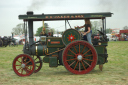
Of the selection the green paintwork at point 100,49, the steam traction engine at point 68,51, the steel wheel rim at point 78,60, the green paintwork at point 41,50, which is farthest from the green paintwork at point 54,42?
the green paintwork at point 100,49

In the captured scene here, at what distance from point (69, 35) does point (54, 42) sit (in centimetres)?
54

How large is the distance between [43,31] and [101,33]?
1833mm

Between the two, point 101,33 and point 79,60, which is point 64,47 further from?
point 101,33

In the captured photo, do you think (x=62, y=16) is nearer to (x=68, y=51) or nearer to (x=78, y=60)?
(x=68, y=51)

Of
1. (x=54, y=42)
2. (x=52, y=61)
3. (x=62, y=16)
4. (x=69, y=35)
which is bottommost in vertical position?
(x=52, y=61)

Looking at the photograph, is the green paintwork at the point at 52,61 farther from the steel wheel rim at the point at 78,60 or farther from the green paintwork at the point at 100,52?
the green paintwork at the point at 100,52

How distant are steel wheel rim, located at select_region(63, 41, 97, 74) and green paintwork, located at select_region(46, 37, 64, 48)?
0.38 meters

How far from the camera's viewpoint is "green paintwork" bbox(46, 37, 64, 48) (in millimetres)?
6777

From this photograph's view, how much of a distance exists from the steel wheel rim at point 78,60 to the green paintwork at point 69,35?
0.67 ft

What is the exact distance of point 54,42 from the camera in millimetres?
6789

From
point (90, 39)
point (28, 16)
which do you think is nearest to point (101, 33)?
point (90, 39)

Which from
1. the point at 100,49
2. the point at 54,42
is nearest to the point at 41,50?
the point at 54,42

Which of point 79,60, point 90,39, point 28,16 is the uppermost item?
point 28,16

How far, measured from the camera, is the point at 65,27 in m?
6.78
